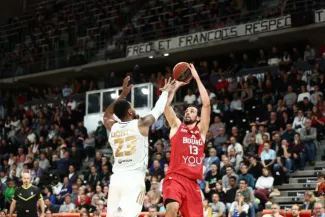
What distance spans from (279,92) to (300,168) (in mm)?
3928

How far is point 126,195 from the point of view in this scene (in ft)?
24.5

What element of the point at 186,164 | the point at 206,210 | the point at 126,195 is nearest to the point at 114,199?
the point at 126,195

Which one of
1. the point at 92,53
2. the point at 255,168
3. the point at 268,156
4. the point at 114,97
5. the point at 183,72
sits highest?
the point at 92,53

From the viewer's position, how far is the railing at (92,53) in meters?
23.8

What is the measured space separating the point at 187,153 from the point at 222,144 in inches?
391

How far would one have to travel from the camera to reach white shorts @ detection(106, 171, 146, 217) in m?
7.43

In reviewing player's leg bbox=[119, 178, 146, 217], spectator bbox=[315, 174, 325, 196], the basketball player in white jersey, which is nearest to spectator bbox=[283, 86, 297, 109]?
spectator bbox=[315, 174, 325, 196]

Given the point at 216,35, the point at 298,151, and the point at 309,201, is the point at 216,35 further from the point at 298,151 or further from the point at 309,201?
the point at 309,201

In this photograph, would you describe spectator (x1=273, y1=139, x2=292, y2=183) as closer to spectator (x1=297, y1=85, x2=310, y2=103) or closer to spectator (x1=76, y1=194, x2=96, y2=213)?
spectator (x1=297, y1=85, x2=310, y2=103)

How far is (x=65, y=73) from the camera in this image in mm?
29844

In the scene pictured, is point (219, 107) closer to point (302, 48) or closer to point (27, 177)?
point (302, 48)

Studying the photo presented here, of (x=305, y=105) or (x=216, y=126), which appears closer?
(x=305, y=105)

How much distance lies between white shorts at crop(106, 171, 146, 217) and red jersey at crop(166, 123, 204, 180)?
131cm

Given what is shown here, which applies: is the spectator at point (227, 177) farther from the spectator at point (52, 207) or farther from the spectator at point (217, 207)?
the spectator at point (52, 207)
